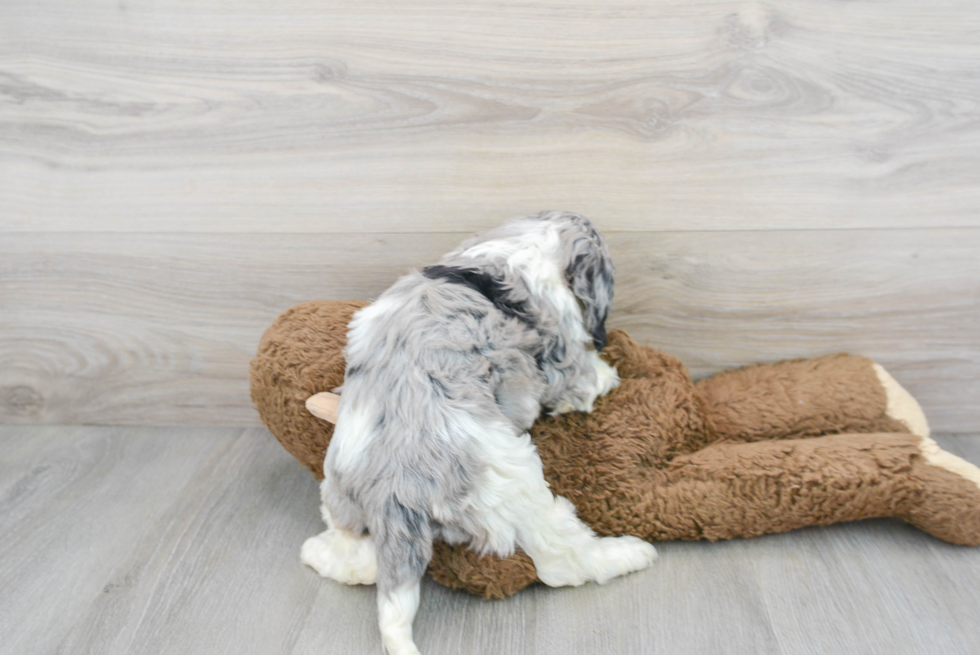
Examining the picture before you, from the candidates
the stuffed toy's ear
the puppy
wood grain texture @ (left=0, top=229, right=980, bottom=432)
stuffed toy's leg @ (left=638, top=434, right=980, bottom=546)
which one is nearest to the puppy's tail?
the puppy

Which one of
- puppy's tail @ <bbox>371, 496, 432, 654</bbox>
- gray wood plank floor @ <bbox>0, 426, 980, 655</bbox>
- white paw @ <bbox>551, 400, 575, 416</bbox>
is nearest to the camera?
puppy's tail @ <bbox>371, 496, 432, 654</bbox>

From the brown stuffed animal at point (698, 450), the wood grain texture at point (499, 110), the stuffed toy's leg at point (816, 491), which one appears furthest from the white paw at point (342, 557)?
the wood grain texture at point (499, 110)

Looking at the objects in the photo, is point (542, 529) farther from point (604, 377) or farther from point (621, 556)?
point (604, 377)

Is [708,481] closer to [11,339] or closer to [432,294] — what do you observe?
[432,294]

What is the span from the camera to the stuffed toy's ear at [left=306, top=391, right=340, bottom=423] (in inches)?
64.3

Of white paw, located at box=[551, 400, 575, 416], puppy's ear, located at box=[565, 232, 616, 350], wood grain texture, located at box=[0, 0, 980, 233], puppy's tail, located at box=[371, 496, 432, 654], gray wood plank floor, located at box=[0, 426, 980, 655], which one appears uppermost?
wood grain texture, located at box=[0, 0, 980, 233]

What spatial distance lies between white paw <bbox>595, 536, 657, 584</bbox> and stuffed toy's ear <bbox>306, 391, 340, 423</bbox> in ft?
2.15

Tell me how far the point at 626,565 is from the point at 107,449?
153cm

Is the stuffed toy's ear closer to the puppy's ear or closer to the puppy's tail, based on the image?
the puppy's tail

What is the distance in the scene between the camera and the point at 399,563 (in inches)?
52.2

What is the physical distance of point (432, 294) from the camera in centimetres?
145

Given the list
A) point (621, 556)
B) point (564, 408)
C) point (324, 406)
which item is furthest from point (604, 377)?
point (324, 406)

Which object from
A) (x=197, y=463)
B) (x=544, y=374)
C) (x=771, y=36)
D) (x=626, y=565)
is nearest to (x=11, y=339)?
(x=197, y=463)

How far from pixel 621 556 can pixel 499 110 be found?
1.08 m
